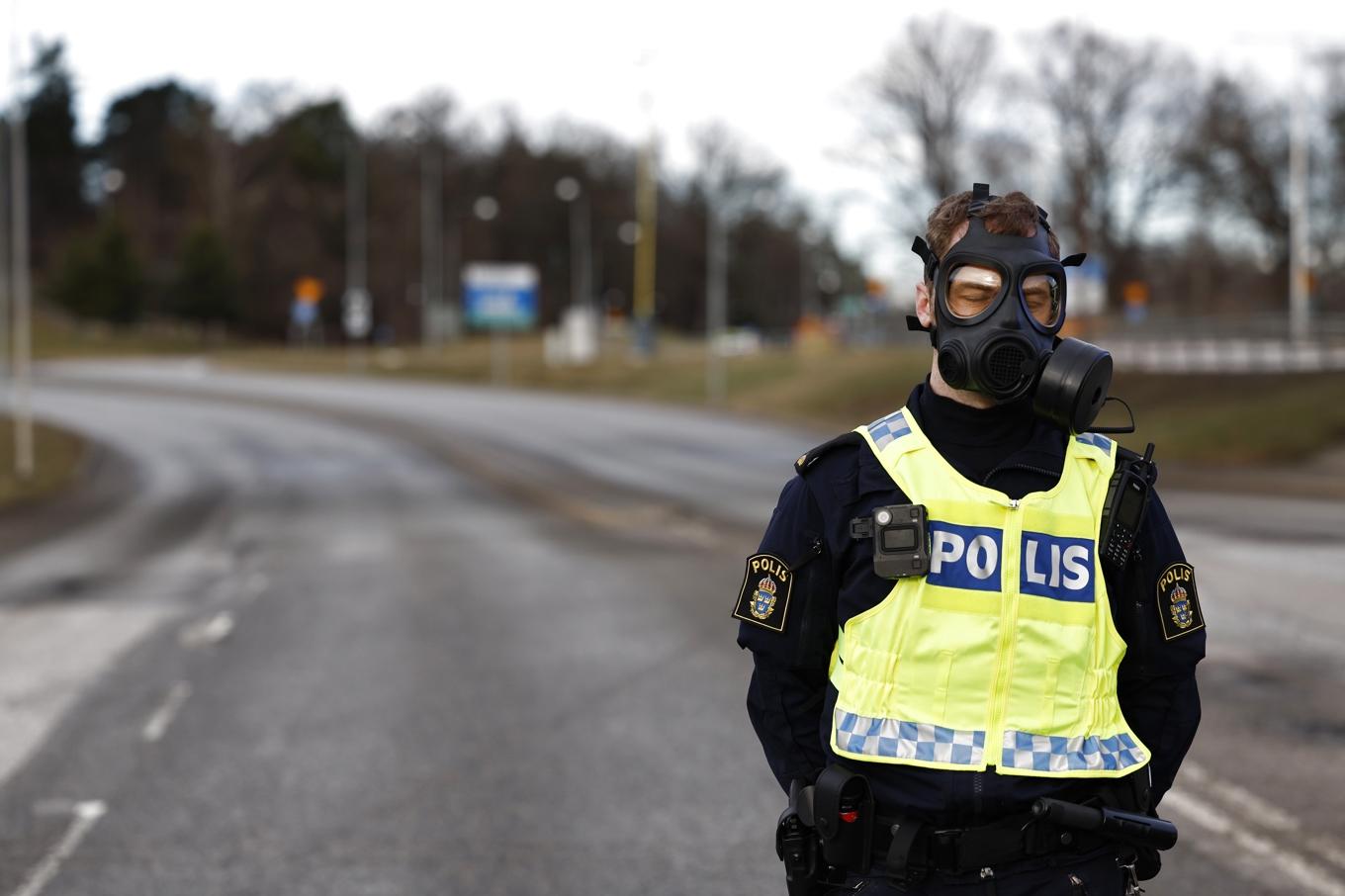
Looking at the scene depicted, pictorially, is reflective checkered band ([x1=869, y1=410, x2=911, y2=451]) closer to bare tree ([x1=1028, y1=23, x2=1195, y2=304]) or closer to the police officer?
the police officer

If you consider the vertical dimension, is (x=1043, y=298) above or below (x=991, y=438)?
above

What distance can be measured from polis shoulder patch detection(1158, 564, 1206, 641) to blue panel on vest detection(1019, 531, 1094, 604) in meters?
0.15

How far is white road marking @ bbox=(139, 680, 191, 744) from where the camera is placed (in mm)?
8984

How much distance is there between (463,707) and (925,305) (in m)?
6.74

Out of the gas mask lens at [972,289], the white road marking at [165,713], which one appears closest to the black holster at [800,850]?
the gas mask lens at [972,289]

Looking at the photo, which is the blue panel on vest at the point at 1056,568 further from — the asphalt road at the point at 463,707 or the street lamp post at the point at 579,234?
the street lamp post at the point at 579,234

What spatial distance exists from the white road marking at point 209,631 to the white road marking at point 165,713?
6.27ft

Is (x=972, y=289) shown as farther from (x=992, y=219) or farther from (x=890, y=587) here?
(x=890, y=587)

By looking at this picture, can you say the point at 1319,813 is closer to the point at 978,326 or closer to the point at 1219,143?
the point at 978,326

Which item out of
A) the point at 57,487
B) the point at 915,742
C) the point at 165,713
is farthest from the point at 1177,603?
the point at 57,487

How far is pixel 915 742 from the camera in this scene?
307 cm

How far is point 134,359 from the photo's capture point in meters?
84.1

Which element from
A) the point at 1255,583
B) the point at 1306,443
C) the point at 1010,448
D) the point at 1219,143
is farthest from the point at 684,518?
the point at 1219,143

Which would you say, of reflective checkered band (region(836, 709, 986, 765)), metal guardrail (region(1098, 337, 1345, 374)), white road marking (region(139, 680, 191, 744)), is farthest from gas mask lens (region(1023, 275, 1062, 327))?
metal guardrail (region(1098, 337, 1345, 374))
